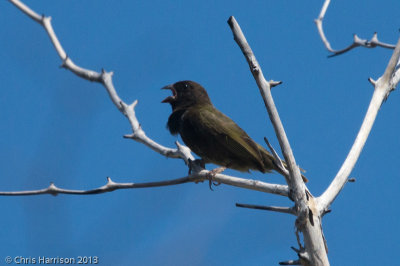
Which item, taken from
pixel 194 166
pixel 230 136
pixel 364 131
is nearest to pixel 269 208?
pixel 364 131

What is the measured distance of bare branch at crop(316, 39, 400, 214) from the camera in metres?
3.35

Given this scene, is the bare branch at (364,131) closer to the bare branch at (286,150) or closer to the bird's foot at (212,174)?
the bare branch at (286,150)

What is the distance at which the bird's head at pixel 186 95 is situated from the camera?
668cm

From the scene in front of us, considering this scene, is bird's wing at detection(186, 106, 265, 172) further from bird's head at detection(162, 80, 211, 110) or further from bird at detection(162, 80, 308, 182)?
bird's head at detection(162, 80, 211, 110)

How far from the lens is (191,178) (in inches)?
169

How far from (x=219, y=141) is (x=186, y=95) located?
1118mm

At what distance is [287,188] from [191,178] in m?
1.11

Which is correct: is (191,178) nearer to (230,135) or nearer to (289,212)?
(289,212)

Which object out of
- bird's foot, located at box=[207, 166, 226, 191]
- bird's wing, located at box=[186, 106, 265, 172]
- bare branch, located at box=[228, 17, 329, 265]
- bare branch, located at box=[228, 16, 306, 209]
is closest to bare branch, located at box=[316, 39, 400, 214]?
bare branch, located at box=[228, 17, 329, 265]

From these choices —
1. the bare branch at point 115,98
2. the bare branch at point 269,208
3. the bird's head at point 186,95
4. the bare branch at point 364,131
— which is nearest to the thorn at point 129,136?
the bare branch at point 115,98

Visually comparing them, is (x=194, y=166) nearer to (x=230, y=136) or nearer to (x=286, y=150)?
(x=230, y=136)

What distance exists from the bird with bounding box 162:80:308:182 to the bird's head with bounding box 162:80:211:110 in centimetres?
28

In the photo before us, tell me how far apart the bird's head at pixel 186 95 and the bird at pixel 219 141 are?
278 millimetres

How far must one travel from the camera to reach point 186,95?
677cm
